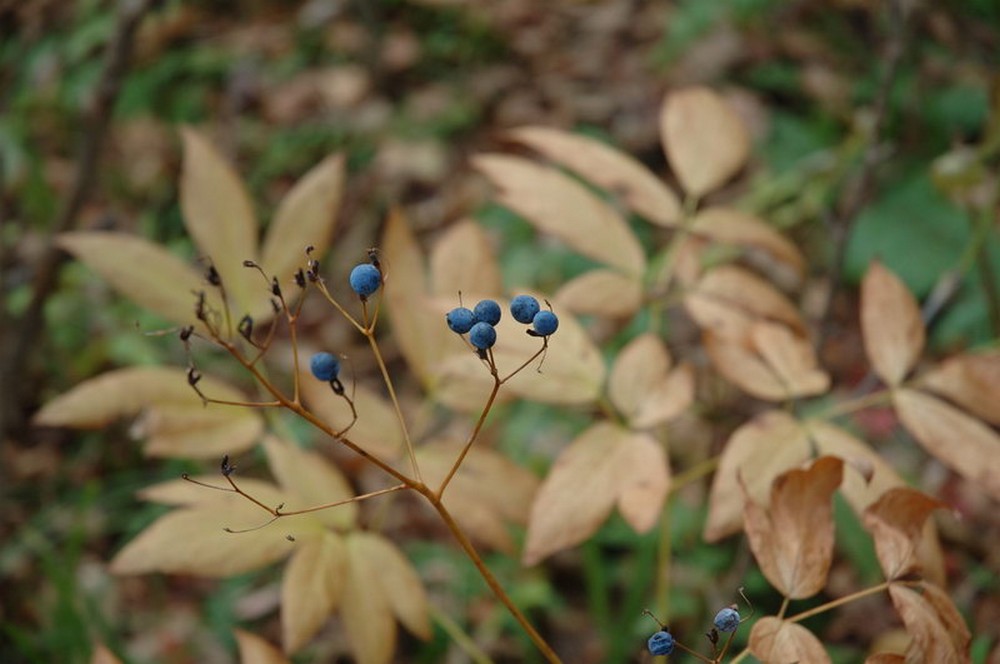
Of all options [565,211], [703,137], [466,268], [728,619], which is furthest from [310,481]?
[703,137]

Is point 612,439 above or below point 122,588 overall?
above

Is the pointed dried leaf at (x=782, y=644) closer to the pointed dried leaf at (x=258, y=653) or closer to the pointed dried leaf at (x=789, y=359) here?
the pointed dried leaf at (x=789, y=359)

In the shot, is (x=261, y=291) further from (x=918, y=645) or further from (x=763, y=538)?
(x=918, y=645)

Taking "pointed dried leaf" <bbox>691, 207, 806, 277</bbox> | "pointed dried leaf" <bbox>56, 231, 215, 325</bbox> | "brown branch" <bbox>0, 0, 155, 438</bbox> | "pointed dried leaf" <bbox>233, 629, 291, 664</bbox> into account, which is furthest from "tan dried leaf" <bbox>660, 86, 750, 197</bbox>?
"brown branch" <bbox>0, 0, 155, 438</bbox>

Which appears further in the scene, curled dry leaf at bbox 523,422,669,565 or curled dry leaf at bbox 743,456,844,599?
curled dry leaf at bbox 523,422,669,565

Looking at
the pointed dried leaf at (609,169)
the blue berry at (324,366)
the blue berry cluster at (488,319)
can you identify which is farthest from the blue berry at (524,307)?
the pointed dried leaf at (609,169)

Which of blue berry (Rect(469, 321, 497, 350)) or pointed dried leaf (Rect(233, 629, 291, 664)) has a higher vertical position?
blue berry (Rect(469, 321, 497, 350))

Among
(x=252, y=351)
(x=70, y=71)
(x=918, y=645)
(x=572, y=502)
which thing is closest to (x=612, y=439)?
(x=572, y=502)

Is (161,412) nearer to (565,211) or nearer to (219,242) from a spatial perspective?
(219,242)

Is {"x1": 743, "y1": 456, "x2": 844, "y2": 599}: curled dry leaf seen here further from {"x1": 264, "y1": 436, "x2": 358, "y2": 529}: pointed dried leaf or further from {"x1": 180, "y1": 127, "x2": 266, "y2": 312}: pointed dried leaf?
{"x1": 180, "y1": 127, "x2": 266, "y2": 312}: pointed dried leaf
